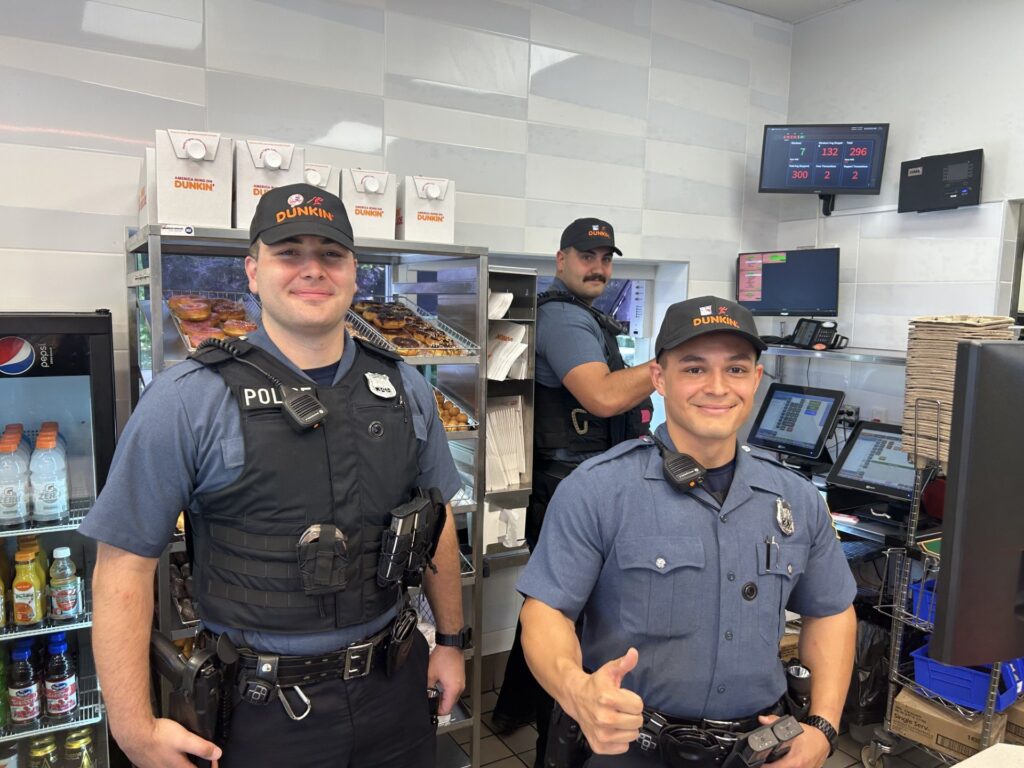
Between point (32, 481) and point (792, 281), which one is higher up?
point (792, 281)

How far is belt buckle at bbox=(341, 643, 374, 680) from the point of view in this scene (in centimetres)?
173

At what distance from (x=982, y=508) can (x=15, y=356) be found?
8.34ft

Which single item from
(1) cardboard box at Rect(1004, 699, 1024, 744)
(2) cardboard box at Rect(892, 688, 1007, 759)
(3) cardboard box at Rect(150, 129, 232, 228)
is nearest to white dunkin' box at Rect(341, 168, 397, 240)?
(3) cardboard box at Rect(150, 129, 232, 228)

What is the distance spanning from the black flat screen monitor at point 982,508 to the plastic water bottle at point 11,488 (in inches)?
97.6

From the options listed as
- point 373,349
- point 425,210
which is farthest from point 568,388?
point 373,349

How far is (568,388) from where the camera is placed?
2.99 metres

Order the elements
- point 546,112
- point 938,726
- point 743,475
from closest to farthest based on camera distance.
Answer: point 743,475 < point 938,726 < point 546,112

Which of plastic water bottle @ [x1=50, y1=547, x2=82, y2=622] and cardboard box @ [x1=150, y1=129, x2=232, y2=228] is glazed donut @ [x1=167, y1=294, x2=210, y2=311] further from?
plastic water bottle @ [x1=50, y1=547, x2=82, y2=622]

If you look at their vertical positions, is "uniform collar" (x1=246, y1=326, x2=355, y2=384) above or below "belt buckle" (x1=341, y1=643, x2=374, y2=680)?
above

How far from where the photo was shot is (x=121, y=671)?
62.4 inches

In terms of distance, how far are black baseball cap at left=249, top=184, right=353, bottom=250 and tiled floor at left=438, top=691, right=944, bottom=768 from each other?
2260 mm

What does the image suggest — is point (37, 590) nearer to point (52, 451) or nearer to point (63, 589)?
point (63, 589)

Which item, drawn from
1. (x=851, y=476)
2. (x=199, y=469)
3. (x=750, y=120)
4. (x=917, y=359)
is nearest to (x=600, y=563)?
(x=199, y=469)

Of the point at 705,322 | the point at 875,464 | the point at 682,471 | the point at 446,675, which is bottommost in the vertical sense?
the point at 446,675
